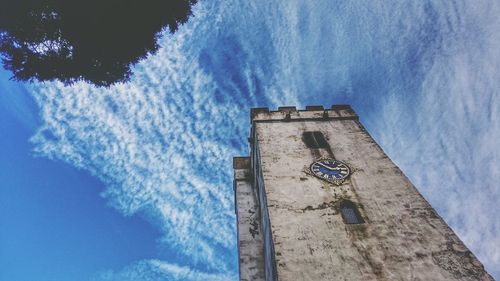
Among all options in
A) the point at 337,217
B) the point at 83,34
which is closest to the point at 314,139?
the point at 337,217

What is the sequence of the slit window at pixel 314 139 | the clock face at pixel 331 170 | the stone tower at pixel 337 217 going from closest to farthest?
the stone tower at pixel 337 217 < the clock face at pixel 331 170 < the slit window at pixel 314 139

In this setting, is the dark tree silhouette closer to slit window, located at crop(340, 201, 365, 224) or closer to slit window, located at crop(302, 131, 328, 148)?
slit window, located at crop(340, 201, 365, 224)

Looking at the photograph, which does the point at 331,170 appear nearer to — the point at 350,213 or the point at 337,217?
the point at 350,213

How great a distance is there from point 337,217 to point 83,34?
8.92 metres

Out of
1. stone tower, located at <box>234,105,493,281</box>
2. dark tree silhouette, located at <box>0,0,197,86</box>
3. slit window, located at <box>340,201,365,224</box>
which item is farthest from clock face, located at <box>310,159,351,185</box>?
dark tree silhouette, located at <box>0,0,197,86</box>

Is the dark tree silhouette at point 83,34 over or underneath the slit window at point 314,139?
underneath

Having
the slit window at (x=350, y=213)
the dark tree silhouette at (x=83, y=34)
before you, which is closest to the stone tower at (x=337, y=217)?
the slit window at (x=350, y=213)

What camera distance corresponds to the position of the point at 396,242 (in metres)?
10.5

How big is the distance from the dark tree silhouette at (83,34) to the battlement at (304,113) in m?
8.93

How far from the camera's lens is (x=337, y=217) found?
11391mm

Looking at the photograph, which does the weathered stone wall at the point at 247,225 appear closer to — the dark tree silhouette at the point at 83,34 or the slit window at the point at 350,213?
the slit window at the point at 350,213

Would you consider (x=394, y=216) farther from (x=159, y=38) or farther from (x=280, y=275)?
(x=159, y=38)

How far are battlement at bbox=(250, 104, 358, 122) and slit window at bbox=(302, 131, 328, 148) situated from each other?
1.46 m

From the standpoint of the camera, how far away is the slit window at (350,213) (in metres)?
11.4
